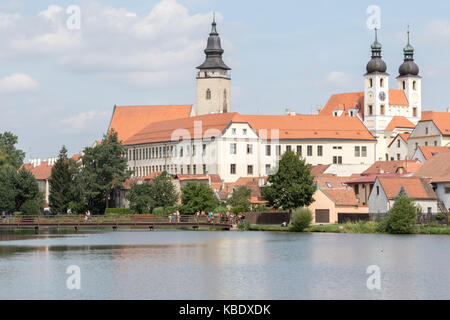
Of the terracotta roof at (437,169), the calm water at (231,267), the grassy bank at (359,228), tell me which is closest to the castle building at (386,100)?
the terracotta roof at (437,169)

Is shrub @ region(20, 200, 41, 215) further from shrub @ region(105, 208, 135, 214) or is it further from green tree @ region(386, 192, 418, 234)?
green tree @ region(386, 192, 418, 234)

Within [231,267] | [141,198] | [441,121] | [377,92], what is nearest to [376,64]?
[377,92]

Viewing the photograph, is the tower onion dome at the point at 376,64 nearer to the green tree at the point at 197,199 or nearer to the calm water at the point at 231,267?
the green tree at the point at 197,199

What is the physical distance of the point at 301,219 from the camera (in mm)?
78000

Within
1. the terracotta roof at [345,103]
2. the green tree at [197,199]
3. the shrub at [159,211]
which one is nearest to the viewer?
the green tree at [197,199]

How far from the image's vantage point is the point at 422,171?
8862cm

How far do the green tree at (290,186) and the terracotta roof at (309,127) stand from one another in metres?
50.7

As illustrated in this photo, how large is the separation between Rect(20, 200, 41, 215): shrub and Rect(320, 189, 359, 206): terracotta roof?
36191 millimetres

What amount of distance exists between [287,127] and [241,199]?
4165cm

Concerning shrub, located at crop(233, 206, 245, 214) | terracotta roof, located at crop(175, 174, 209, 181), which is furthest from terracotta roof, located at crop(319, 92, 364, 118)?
shrub, located at crop(233, 206, 245, 214)

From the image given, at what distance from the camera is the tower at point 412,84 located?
160250 millimetres

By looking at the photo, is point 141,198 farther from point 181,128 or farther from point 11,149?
point 11,149
